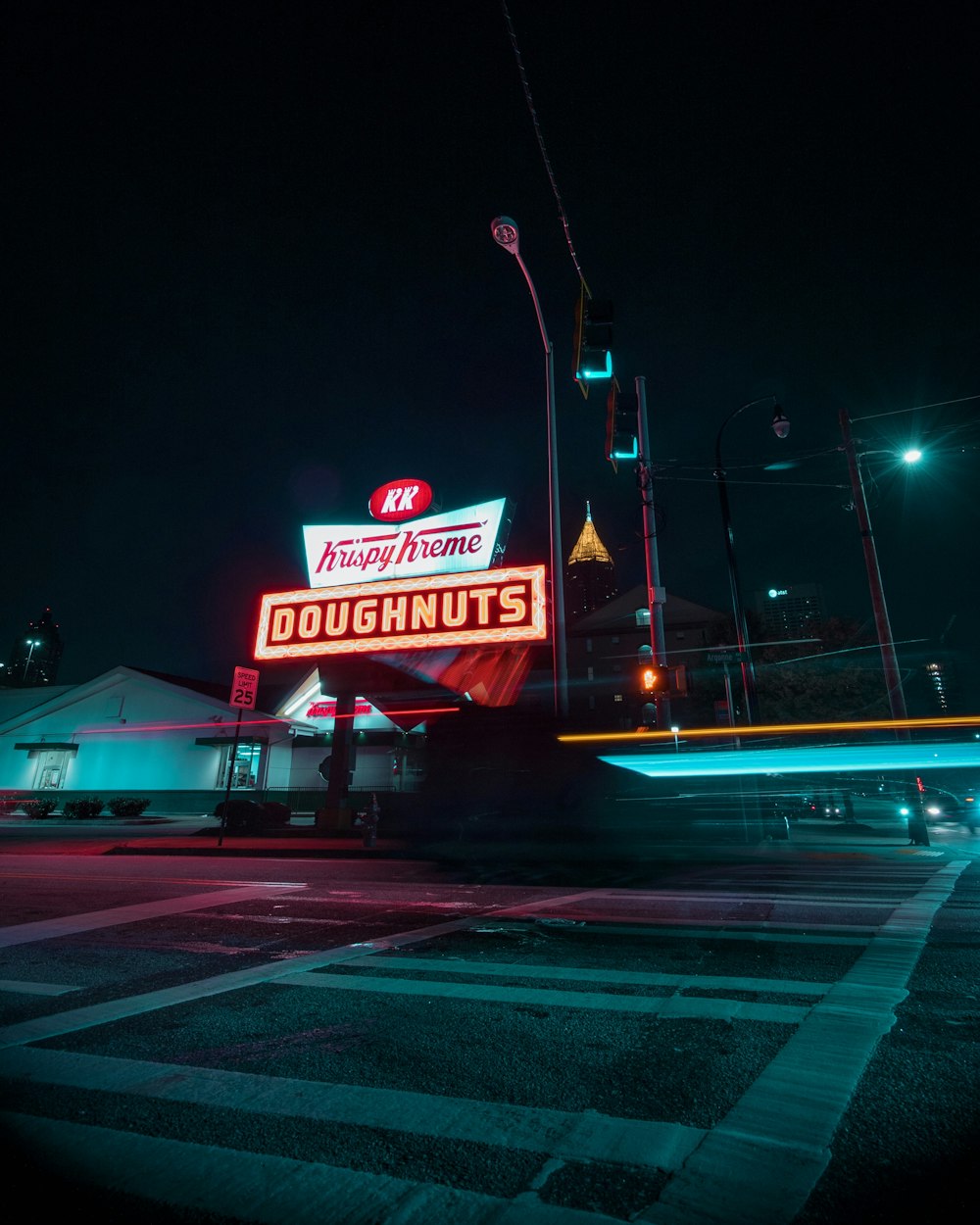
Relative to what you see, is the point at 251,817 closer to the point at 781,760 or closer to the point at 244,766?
the point at 244,766

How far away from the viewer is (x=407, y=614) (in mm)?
20266

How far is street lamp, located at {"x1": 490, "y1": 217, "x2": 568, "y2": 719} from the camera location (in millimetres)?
17781

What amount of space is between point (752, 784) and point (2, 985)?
1510 centimetres

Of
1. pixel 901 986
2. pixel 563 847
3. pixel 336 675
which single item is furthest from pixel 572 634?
pixel 901 986

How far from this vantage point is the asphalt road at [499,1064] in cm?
201

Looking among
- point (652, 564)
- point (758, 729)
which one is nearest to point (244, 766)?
point (652, 564)

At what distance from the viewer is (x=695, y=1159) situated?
214 cm

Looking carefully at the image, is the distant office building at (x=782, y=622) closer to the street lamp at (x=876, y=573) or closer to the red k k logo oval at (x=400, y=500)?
the street lamp at (x=876, y=573)

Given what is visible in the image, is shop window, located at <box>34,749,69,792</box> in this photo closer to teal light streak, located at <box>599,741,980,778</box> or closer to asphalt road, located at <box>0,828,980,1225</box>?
teal light streak, located at <box>599,741,980,778</box>

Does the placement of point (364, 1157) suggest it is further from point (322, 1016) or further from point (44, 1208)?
point (322, 1016)

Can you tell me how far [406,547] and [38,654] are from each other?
19996 cm

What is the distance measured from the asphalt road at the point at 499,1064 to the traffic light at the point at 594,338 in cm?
1237

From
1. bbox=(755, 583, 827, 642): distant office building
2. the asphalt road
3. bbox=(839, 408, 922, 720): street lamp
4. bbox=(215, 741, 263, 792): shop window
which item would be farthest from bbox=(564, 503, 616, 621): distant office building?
the asphalt road

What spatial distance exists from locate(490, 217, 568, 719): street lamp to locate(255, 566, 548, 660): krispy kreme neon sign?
2.06ft
